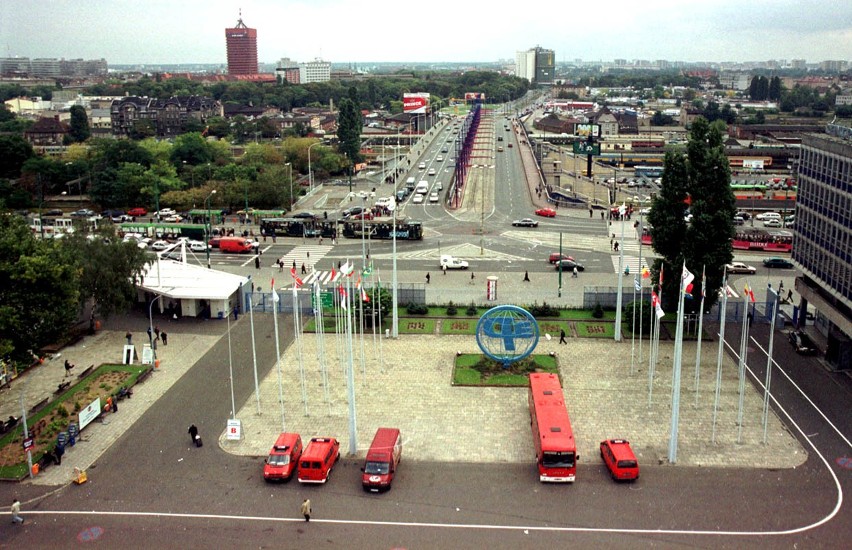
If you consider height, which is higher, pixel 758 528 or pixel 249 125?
pixel 249 125

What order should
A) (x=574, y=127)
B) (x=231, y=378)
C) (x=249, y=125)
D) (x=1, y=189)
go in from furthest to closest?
(x=574, y=127)
(x=249, y=125)
(x=1, y=189)
(x=231, y=378)

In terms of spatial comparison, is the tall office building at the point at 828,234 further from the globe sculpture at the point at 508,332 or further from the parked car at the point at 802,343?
the globe sculpture at the point at 508,332

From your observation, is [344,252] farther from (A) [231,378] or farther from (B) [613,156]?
(B) [613,156]

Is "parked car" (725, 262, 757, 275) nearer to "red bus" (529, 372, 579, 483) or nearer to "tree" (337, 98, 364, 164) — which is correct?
"red bus" (529, 372, 579, 483)

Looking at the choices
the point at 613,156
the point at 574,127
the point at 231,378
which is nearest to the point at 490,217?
the point at 231,378

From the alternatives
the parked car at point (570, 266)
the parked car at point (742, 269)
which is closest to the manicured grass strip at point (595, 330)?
the parked car at point (570, 266)

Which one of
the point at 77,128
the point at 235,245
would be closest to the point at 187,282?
the point at 235,245

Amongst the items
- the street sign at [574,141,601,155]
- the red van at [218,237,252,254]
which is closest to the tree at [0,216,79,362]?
the red van at [218,237,252,254]
